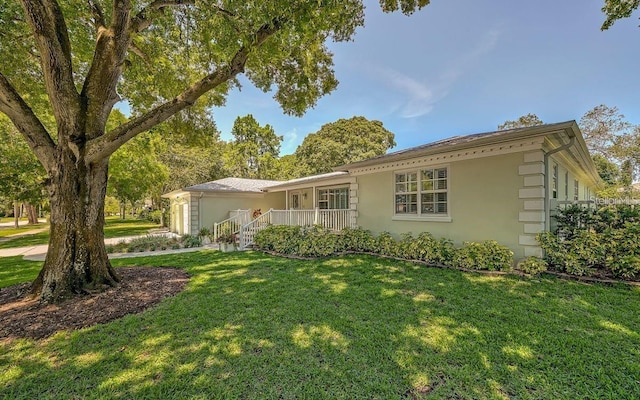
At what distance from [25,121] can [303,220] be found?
327 inches

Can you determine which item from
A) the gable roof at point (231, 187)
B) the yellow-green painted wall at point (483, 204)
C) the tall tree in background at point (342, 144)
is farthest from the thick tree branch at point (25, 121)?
the tall tree in background at point (342, 144)

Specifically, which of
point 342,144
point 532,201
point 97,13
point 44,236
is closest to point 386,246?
point 532,201

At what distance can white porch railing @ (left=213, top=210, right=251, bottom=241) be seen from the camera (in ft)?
42.7

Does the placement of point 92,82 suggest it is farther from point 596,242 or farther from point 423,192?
point 596,242

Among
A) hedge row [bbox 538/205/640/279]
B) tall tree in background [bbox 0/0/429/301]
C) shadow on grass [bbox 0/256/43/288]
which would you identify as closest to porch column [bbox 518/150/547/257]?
hedge row [bbox 538/205/640/279]

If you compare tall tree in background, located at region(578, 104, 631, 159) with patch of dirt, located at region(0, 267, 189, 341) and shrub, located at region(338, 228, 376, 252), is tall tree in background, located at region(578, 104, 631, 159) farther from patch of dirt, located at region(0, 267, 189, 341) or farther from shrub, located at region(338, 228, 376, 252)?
patch of dirt, located at region(0, 267, 189, 341)

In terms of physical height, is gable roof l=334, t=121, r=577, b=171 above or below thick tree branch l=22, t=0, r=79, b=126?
below

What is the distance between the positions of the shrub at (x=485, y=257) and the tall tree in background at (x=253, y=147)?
26927mm

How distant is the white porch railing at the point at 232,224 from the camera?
42.7 feet

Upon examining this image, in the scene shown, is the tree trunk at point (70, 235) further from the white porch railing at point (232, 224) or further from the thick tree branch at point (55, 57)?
the white porch railing at point (232, 224)

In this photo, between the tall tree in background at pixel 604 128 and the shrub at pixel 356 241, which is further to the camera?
the tall tree in background at pixel 604 128

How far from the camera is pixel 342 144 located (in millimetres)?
28016

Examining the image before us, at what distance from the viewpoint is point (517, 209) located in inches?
250

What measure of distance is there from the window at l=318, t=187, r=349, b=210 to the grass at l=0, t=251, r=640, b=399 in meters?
9.06
